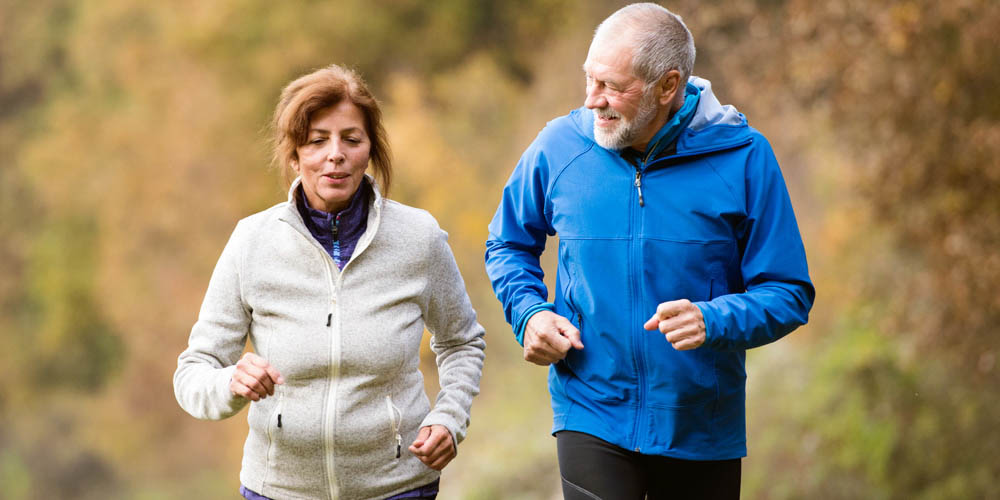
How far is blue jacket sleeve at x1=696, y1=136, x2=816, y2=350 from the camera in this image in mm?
2785

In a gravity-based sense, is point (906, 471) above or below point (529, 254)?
below

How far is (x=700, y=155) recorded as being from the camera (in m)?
2.91

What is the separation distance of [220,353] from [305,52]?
50.9 feet

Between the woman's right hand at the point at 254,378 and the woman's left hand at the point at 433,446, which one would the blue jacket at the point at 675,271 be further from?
the woman's right hand at the point at 254,378

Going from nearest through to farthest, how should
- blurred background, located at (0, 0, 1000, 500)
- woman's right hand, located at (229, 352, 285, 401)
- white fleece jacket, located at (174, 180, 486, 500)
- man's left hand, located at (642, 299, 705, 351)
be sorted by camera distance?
woman's right hand, located at (229, 352, 285, 401) < man's left hand, located at (642, 299, 705, 351) < white fleece jacket, located at (174, 180, 486, 500) < blurred background, located at (0, 0, 1000, 500)

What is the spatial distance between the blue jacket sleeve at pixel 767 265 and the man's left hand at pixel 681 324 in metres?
0.10

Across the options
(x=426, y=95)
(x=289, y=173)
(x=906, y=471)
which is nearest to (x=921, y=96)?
(x=906, y=471)

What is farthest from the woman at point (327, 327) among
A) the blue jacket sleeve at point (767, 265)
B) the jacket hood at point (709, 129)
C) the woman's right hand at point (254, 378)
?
the blue jacket sleeve at point (767, 265)

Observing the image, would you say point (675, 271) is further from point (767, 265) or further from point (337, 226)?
point (337, 226)

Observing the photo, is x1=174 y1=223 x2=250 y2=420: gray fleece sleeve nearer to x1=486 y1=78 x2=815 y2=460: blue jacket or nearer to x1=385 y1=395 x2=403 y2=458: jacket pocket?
x1=385 y1=395 x2=403 y2=458: jacket pocket

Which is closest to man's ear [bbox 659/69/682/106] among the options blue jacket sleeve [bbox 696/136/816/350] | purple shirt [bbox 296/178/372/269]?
blue jacket sleeve [bbox 696/136/816/350]

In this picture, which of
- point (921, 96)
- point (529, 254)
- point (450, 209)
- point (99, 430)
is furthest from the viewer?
point (99, 430)

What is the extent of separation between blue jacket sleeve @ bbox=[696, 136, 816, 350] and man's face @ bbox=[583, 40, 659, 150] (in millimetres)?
292

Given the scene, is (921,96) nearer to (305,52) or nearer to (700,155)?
(700,155)
